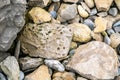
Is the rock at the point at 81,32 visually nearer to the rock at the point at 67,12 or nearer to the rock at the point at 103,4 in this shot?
the rock at the point at 67,12

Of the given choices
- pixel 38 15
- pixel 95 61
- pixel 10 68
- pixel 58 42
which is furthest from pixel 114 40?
pixel 10 68

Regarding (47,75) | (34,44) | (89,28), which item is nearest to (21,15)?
(34,44)

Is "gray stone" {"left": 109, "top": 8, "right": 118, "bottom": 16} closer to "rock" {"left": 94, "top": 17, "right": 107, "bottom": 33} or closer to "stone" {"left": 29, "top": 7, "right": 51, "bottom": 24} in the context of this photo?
"rock" {"left": 94, "top": 17, "right": 107, "bottom": 33}

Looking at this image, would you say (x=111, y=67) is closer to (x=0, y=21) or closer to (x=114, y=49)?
(x=114, y=49)

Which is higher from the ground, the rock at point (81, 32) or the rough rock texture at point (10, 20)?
the rough rock texture at point (10, 20)

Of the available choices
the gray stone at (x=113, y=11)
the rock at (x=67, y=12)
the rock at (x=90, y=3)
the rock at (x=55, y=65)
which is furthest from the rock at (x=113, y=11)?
the rock at (x=55, y=65)

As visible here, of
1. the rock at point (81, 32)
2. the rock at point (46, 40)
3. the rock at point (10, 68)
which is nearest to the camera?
the rock at point (10, 68)

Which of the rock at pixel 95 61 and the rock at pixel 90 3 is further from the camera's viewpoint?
the rock at pixel 90 3
